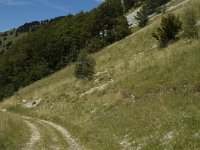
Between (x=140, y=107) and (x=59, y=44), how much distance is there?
7342cm

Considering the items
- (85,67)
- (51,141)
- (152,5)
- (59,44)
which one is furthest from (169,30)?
(59,44)

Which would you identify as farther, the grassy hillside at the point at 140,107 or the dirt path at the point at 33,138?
the dirt path at the point at 33,138

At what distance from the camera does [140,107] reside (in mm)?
24688

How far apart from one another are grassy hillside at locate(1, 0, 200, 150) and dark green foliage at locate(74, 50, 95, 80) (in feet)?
5.09

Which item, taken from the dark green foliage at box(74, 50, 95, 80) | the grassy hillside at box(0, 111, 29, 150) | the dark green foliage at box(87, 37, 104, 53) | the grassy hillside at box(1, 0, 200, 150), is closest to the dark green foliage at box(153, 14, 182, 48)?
the grassy hillside at box(1, 0, 200, 150)

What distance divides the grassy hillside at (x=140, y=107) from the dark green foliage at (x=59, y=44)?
36.9 metres

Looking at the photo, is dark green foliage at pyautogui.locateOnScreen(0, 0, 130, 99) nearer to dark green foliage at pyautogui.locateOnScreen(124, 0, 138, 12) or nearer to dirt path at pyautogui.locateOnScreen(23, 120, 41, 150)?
dark green foliage at pyautogui.locateOnScreen(124, 0, 138, 12)

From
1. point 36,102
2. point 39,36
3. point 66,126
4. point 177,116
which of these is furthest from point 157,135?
point 39,36

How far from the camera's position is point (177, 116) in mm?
18953

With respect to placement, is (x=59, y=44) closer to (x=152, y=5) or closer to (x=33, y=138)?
(x=152, y=5)

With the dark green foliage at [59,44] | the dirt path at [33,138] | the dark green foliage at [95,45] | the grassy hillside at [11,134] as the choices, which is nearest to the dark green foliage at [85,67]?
the grassy hillside at [11,134]

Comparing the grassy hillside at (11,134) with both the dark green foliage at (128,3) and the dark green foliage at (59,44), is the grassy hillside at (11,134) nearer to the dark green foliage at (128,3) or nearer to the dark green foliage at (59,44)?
the dark green foliage at (59,44)

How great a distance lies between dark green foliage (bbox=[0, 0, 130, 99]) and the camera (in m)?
84.5

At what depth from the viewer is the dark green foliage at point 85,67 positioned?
49688 mm
